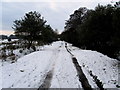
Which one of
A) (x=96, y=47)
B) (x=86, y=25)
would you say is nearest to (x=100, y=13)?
(x=86, y=25)

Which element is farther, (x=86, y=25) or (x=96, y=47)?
(x=96, y=47)

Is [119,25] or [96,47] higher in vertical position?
[119,25]

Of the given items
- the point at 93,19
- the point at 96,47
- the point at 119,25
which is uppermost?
the point at 93,19

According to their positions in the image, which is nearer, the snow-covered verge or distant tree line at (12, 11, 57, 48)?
the snow-covered verge

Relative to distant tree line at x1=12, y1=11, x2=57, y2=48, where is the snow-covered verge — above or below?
below

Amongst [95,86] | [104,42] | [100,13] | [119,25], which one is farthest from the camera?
[104,42]

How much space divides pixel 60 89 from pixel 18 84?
7.81 ft

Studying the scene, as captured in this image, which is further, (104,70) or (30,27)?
(30,27)

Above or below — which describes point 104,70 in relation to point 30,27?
below

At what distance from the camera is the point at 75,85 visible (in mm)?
8711

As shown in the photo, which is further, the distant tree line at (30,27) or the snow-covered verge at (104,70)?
the distant tree line at (30,27)

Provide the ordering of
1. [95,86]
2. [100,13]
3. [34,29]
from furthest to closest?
[34,29], [100,13], [95,86]

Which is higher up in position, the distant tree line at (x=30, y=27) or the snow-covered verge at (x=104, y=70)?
the distant tree line at (x=30, y=27)

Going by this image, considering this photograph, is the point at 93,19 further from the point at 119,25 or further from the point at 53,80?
the point at 53,80
